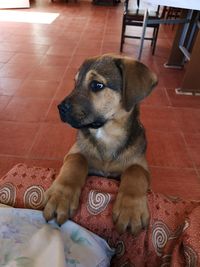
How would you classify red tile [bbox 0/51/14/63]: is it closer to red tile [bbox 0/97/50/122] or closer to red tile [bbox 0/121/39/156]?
red tile [bbox 0/97/50/122]

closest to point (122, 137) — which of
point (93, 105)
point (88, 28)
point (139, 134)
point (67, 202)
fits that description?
point (139, 134)

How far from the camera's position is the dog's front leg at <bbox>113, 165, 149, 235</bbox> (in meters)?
1.09

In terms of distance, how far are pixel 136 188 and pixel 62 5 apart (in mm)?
7351

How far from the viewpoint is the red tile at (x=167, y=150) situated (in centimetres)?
216

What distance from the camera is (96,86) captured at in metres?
1.29

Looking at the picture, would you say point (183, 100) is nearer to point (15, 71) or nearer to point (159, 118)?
point (159, 118)

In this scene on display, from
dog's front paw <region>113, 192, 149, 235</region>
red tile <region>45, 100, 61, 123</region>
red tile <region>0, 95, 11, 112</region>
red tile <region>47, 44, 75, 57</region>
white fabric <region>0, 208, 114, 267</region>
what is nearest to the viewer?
white fabric <region>0, 208, 114, 267</region>

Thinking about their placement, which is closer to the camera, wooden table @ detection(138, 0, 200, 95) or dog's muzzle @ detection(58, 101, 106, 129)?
dog's muzzle @ detection(58, 101, 106, 129)

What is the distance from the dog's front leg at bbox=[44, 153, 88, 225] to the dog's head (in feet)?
0.70

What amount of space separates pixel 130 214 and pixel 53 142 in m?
1.30

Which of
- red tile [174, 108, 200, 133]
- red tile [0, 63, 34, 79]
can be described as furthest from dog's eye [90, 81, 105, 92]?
red tile [0, 63, 34, 79]

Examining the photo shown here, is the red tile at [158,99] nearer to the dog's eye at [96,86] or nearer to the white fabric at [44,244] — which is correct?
the dog's eye at [96,86]

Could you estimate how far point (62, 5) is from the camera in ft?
24.5

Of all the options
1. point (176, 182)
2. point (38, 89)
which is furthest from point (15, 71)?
point (176, 182)
